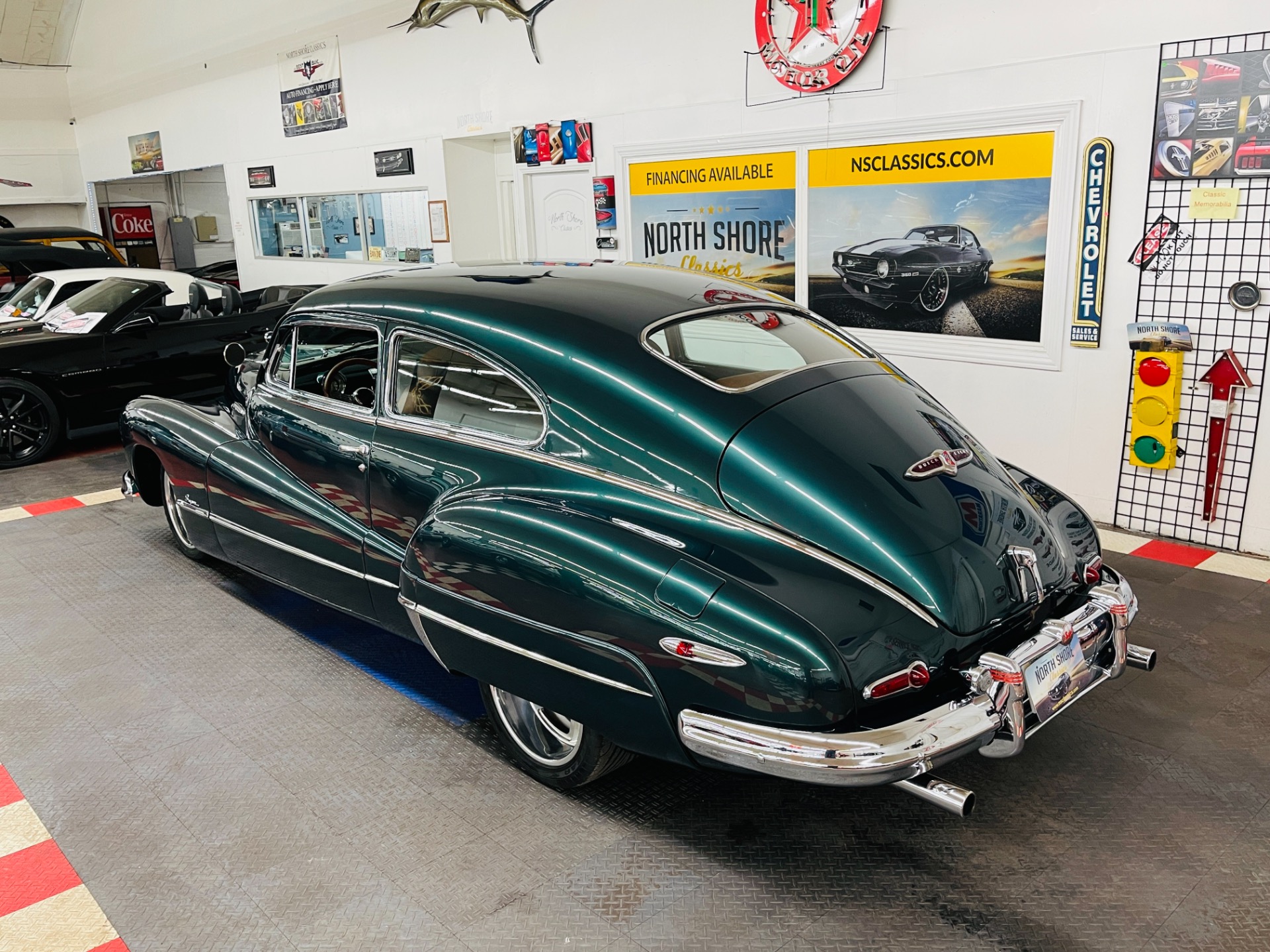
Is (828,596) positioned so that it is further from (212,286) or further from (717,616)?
(212,286)

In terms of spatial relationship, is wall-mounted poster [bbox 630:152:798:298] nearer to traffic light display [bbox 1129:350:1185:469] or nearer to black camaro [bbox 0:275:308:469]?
traffic light display [bbox 1129:350:1185:469]

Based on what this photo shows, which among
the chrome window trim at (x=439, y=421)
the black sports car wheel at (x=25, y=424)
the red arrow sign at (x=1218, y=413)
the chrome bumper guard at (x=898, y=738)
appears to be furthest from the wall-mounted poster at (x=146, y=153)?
the chrome bumper guard at (x=898, y=738)

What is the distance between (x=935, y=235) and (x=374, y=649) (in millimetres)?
3950

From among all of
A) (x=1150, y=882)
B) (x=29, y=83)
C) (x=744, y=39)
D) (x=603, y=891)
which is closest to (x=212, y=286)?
(x=744, y=39)

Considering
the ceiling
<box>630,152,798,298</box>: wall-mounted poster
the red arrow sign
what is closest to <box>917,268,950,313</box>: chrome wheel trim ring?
<box>630,152,798,298</box>: wall-mounted poster

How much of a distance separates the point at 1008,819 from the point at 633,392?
5.48 ft

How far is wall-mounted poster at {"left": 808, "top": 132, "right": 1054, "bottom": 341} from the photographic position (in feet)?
17.4

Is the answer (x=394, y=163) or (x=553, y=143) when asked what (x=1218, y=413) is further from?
(x=394, y=163)

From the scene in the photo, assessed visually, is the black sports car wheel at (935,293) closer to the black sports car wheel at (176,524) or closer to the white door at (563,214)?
the white door at (563,214)

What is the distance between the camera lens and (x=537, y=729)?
306cm

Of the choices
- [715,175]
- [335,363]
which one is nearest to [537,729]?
[335,363]

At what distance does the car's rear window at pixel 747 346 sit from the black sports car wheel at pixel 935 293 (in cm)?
263

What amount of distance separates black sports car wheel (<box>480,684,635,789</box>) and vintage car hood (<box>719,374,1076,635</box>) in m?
0.86

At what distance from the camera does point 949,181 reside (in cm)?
557
